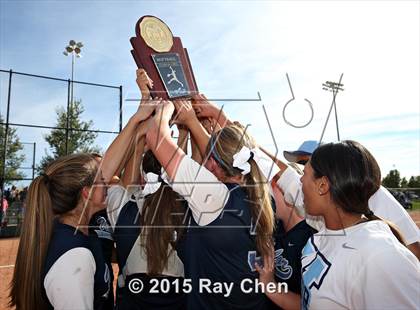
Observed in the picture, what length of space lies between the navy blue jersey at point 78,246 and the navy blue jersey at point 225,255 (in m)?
0.44

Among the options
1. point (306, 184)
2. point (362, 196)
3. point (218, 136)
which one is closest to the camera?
point (362, 196)

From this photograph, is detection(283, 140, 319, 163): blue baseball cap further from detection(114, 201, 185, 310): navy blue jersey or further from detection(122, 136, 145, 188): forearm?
detection(114, 201, 185, 310): navy blue jersey

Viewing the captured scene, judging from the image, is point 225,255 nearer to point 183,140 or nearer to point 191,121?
point 191,121

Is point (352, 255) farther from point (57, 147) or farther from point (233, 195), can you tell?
point (57, 147)

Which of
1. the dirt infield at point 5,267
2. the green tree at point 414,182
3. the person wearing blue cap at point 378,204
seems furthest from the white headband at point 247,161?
the green tree at point 414,182

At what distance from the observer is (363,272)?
1.41 m

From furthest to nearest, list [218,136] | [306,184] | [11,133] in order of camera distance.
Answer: [11,133], [218,136], [306,184]

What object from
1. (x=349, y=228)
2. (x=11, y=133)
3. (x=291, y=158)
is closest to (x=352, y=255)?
(x=349, y=228)

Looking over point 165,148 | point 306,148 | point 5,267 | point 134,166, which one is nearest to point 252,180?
point 165,148

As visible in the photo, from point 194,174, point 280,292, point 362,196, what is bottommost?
point 280,292

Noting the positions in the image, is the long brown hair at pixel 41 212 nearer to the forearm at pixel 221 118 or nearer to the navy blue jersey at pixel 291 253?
the forearm at pixel 221 118

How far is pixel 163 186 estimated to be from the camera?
2037 millimetres

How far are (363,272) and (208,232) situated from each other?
2.25 feet

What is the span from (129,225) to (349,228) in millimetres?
1186
